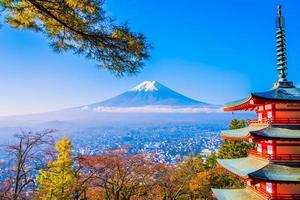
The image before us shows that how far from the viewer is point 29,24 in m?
6.43

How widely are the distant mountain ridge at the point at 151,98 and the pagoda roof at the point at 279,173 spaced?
6234 inches

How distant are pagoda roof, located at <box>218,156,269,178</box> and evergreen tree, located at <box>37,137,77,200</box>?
26.7ft

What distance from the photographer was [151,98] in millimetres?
184375

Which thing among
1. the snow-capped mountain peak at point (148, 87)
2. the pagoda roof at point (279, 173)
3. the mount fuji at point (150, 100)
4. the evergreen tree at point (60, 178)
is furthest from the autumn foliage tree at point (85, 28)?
the snow-capped mountain peak at point (148, 87)

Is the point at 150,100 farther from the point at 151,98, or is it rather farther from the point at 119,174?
the point at 119,174

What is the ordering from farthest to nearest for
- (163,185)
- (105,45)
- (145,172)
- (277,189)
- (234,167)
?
(163,185) → (145,172) → (234,167) → (277,189) → (105,45)

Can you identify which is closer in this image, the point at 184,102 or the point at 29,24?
the point at 29,24

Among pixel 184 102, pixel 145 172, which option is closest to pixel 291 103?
pixel 145 172

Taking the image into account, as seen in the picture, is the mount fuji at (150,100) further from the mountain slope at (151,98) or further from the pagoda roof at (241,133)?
the pagoda roof at (241,133)

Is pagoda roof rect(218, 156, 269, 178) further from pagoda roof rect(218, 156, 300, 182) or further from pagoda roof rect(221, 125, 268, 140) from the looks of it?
pagoda roof rect(221, 125, 268, 140)

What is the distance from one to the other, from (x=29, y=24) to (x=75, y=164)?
15.4 metres

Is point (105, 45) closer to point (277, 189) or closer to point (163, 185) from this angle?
point (277, 189)

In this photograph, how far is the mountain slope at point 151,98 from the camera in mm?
175350

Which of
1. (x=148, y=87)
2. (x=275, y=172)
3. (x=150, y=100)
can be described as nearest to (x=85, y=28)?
(x=275, y=172)
